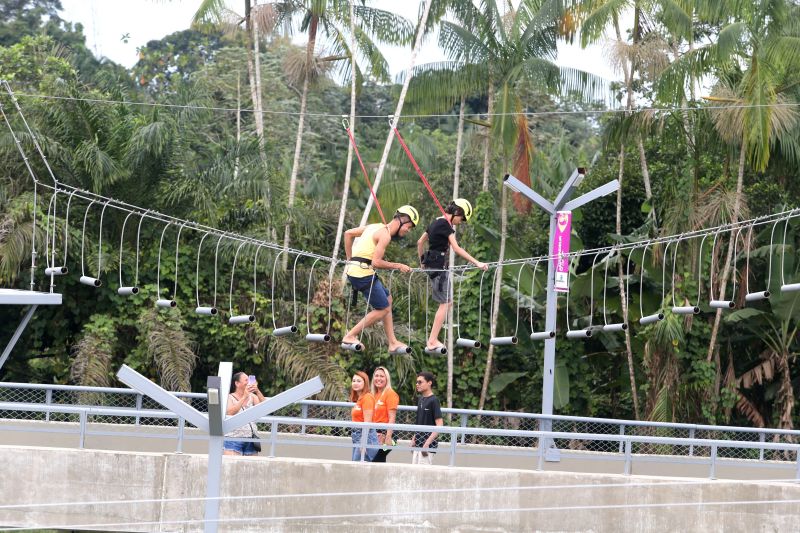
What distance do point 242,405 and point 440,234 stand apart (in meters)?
2.78

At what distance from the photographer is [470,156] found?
30.7m

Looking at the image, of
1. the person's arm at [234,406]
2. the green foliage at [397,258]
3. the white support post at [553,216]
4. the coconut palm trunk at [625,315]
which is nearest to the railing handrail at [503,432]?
the person's arm at [234,406]

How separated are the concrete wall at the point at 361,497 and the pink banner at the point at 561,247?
3.61m

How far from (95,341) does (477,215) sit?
23.6 ft

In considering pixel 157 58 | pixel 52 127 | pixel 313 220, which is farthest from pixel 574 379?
pixel 157 58

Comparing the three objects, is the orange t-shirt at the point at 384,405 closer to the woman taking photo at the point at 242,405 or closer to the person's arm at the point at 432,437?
the person's arm at the point at 432,437

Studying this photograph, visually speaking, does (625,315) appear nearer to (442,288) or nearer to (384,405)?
(442,288)

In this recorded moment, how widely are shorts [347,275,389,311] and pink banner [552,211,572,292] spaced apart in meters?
2.64

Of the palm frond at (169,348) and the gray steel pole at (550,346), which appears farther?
the palm frond at (169,348)

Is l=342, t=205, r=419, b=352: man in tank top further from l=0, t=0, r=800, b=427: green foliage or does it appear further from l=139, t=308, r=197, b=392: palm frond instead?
l=139, t=308, r=197, b=392: palm frond

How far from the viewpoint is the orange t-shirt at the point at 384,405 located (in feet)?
46.7

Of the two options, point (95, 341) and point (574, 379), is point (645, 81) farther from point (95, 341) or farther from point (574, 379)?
point (95, 341)

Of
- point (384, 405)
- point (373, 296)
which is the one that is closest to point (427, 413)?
point (384, 405)

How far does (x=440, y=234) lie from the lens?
14.7m
